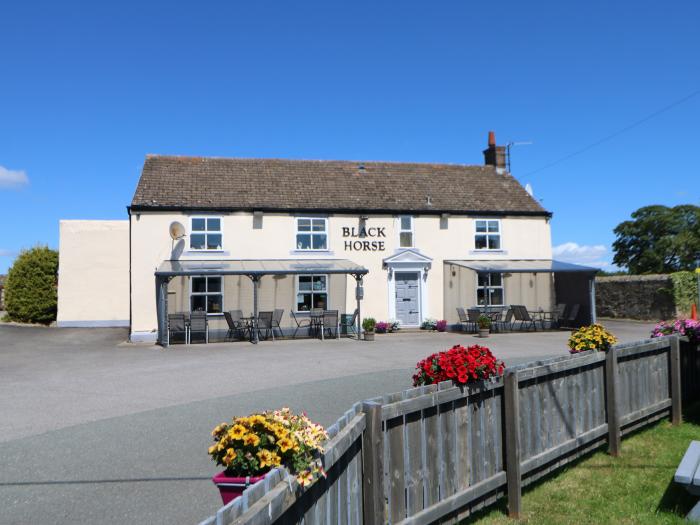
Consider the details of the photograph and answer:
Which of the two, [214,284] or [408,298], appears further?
[408,298]

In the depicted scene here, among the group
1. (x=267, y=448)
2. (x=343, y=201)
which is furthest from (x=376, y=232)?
(x=267, y=448)

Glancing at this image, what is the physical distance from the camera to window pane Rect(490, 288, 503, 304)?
23266mm

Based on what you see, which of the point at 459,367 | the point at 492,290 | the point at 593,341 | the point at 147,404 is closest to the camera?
the point at 459,367

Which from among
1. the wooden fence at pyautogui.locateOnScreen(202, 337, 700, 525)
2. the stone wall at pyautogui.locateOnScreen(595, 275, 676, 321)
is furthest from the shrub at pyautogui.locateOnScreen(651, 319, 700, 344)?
the stone wall at pyautogui.locateOnScreen(595, 275, 676, 321)

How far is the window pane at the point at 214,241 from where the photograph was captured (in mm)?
20812

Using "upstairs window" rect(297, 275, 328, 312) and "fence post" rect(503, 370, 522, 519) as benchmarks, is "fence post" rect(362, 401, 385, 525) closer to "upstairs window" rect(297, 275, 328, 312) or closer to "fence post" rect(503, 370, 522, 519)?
"fence post" rect(503, 370, 522, 519)

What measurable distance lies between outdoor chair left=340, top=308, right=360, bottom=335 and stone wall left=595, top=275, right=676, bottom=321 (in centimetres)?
1355

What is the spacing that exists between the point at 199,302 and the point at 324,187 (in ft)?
21.5

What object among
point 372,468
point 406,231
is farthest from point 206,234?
point 372,468

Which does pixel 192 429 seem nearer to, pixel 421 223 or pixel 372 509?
pixel 372 509

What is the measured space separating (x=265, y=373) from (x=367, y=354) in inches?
147

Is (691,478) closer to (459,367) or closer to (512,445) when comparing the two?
(512,445)

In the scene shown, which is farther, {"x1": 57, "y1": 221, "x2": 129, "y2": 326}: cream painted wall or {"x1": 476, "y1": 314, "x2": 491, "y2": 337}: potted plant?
{"x1": 57, "y1": 221, "x2": 129, "y2": 326}: cream painted wall

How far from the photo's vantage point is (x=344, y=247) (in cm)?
2211
